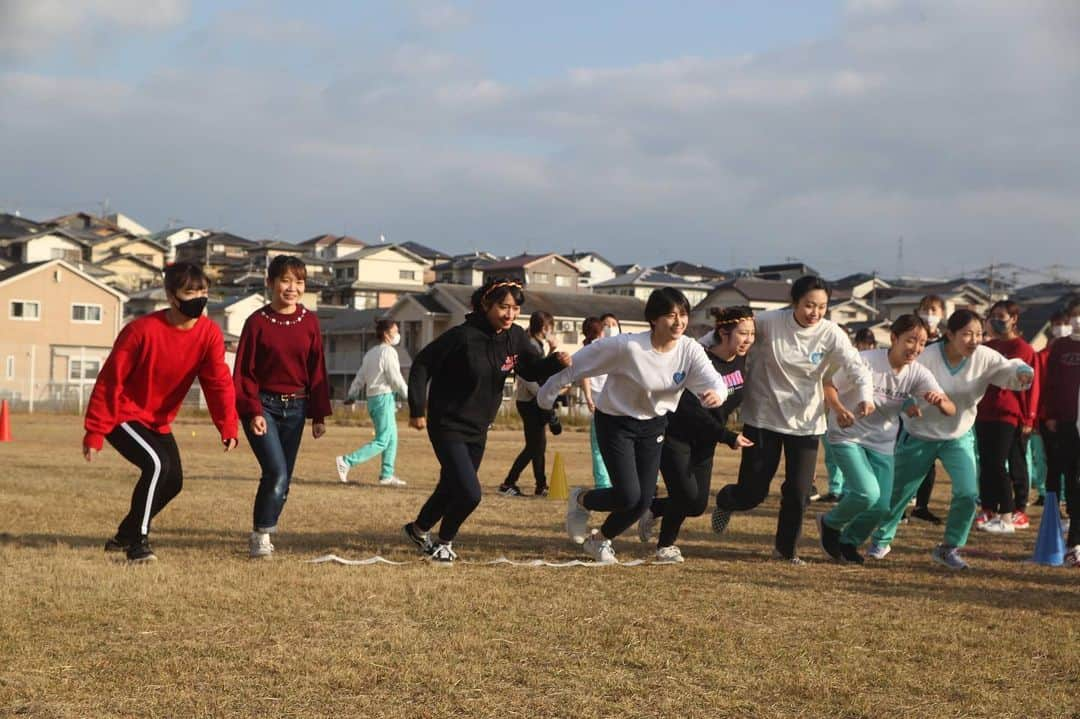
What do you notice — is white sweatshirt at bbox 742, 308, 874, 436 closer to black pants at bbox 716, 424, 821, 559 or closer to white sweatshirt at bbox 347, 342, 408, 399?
black pants at bbox 716, 424, 821, 559

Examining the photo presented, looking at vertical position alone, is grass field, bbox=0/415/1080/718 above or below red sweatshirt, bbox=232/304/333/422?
below

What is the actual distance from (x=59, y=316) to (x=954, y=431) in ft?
188

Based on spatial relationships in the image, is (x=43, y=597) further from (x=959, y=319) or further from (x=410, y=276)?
(x=410, y=276)

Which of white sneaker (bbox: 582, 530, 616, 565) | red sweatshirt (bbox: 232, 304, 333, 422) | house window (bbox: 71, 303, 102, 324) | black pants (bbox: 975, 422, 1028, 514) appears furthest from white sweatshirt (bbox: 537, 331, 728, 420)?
house window (bbox: 71, 303, 102, 324)

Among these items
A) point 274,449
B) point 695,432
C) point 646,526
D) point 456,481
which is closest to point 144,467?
point 274,449

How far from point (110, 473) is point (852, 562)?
9.49 m

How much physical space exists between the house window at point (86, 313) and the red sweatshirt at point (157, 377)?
5577 centimetres

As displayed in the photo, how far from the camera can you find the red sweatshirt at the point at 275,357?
8.09m

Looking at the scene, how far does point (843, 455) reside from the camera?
862 centimetres

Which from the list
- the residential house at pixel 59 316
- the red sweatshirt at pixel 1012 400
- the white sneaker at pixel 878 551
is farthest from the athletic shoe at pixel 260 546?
the residential house at pixel 59 316

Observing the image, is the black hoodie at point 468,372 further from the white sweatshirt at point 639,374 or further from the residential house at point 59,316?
the residential house at point 59,316

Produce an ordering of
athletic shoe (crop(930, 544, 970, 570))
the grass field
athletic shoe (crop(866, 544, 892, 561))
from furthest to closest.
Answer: athletic shoe (crop(866, 544, 892, 561)), athletic shoe (crop(930, 544, 970, 570)), the grass field

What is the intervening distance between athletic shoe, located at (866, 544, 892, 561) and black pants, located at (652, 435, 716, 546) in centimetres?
134

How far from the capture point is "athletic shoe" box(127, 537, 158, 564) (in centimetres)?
771
